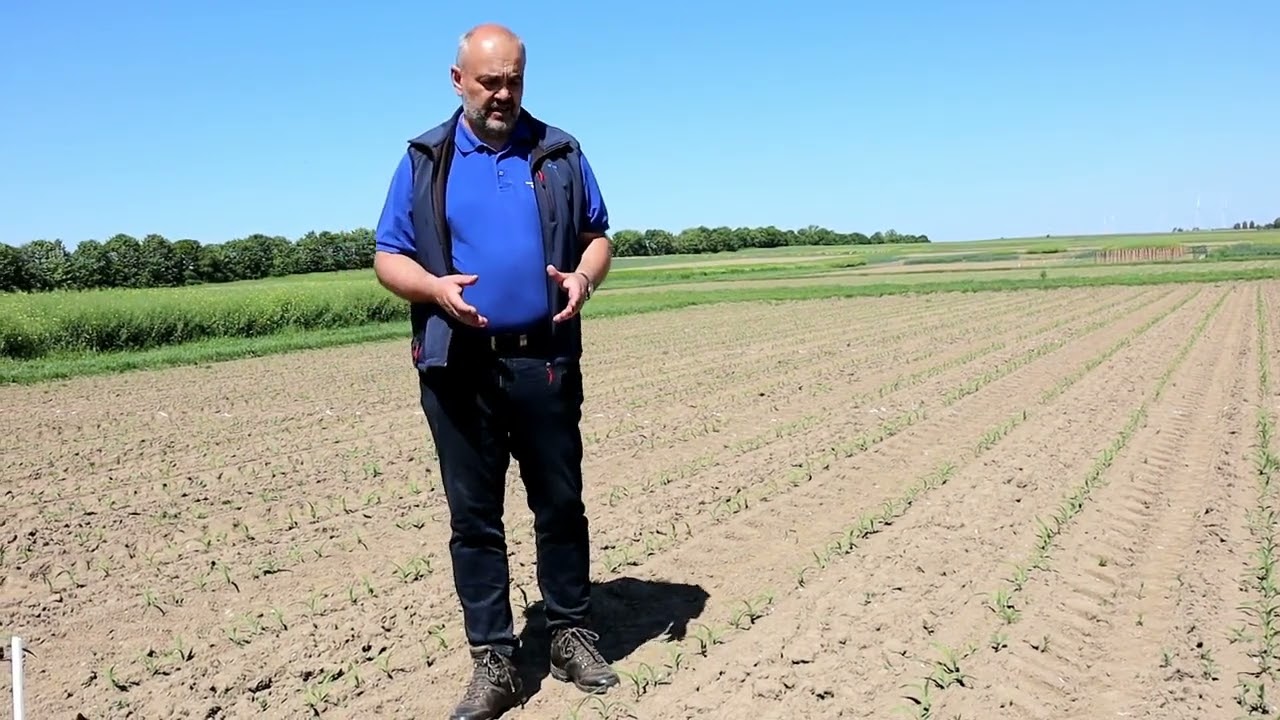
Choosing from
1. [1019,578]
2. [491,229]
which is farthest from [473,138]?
[1019,578]

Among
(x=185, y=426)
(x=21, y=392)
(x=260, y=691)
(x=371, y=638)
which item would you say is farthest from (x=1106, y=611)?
(x=21, y=392)

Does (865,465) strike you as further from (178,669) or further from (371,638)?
(178,669)

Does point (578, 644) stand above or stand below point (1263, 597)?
above

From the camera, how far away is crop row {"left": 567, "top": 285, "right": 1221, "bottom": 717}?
385 cm

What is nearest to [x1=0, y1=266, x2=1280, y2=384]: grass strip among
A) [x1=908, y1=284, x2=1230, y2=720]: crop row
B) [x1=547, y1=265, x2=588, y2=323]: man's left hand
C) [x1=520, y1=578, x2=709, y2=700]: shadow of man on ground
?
[x1=908, y1=284, x2=1230, y2=720]: crop row

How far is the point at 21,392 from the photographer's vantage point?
48.9 feet

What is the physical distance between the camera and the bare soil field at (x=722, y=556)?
3980 mm

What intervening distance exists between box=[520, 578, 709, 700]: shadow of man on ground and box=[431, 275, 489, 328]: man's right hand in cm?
143

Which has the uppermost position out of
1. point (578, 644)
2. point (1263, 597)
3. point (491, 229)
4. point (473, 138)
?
point (473, 138)

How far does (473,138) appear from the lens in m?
3.57

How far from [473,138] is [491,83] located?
9.2 inches

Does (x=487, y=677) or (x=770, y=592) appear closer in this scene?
(x=487, y=677)

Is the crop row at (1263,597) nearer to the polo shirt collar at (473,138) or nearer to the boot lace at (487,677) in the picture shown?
the boot lace at (487,677)

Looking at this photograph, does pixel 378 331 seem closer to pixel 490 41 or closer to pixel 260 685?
pixel 260 685
